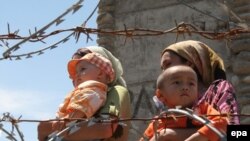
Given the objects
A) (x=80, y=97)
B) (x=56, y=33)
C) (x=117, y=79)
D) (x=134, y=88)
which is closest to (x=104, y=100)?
(x=80, y=97)

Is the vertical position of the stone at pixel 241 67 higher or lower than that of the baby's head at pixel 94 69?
lower

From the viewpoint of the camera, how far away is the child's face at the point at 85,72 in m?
2.91

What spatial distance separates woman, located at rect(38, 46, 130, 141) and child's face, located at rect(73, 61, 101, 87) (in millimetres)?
93

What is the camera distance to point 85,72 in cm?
295

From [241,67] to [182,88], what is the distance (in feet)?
7.90

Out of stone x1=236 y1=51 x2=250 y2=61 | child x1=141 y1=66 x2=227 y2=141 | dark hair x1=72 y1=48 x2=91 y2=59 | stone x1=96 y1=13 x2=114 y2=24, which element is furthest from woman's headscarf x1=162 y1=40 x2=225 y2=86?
stone x1=96 y1=13 x2=114 y2=24

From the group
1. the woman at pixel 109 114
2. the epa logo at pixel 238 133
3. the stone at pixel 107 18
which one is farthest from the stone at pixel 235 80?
the epa logo at pixel 238 133

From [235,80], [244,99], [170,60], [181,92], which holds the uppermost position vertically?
[170,60]

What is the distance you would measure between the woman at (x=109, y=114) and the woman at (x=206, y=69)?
255 mm

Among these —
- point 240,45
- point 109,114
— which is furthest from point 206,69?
point 240,45

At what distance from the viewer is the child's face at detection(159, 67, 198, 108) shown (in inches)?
98.8

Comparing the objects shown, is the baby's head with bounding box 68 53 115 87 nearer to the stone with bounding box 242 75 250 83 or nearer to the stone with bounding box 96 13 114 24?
the stone with bounding box 242 75 250 83

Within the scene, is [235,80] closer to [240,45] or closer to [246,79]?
[246,79]

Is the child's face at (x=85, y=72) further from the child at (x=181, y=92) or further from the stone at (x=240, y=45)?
the stone at (x=240, y=45)
